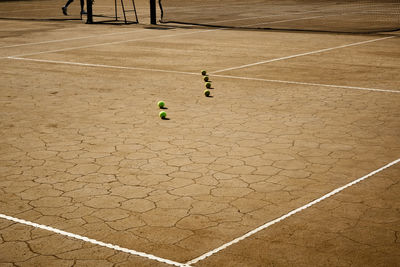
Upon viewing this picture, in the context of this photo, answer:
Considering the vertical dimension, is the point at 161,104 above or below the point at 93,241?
above

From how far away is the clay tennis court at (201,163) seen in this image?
5527mm

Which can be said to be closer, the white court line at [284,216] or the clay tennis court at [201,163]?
the white court line at [284,216]

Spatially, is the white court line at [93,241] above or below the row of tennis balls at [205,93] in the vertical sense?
below

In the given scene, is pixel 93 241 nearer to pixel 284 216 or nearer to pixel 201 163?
pixel 284 216

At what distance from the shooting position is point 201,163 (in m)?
7.79

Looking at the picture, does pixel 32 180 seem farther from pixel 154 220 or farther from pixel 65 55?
pixel 65 55

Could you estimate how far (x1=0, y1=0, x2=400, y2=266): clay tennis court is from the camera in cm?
553

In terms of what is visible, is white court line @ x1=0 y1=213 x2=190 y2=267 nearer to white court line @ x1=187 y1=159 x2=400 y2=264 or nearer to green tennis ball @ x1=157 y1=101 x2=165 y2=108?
white court line @ x1=187 y1=159 x2=400 y2=264

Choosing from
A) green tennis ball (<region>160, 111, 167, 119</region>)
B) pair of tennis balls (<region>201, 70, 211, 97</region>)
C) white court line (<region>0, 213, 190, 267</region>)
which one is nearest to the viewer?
white court line (<region>0, 213, 190, 267</region>)

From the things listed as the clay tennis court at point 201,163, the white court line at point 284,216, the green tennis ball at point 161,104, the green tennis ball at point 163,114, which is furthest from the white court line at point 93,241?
the green tennis ball at point 161,104

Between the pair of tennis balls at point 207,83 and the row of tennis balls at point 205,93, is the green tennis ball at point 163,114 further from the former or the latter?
the pair of tennis balls at point 207,83

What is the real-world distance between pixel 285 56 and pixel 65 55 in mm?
6081

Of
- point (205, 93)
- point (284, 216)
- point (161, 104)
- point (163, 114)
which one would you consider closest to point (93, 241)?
point (284, 216)

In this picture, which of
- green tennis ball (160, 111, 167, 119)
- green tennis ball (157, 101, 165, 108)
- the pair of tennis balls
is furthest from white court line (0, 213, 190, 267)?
the pair of tennis balls
